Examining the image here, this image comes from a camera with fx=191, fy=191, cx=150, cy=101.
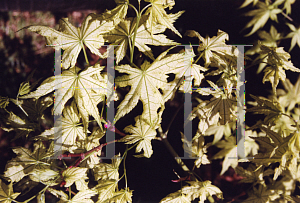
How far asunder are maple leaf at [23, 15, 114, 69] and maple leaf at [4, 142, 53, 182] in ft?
1.32

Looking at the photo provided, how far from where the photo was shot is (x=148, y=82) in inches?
22.3

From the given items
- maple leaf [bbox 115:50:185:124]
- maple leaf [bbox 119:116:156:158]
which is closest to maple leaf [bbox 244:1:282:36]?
maple leaf [bbox 115:50:185:124]

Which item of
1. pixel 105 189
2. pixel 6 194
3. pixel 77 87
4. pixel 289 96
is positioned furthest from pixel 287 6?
pixel 6 194

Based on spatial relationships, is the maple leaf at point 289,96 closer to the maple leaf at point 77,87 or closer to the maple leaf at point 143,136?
the maple leaf at point 143,136

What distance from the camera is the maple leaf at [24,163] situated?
70 cm

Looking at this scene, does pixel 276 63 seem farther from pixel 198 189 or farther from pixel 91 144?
pixel 91 144

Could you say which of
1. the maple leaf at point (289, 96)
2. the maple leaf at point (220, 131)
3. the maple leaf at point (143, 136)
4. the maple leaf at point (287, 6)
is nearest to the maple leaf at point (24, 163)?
the maple leaf at point (143, 136)

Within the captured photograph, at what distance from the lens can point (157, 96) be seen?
1.83 feet

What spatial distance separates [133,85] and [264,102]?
493 mm

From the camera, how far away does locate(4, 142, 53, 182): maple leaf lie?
0.70 m

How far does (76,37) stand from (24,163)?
519 mm

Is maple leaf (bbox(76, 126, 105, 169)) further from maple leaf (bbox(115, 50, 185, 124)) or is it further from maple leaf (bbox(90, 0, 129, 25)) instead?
maple leaf (bbox(90, 0, 129, 25))

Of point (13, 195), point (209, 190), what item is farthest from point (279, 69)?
point (13, 195)

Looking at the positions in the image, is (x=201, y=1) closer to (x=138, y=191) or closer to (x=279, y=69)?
(x=279, y=69)
